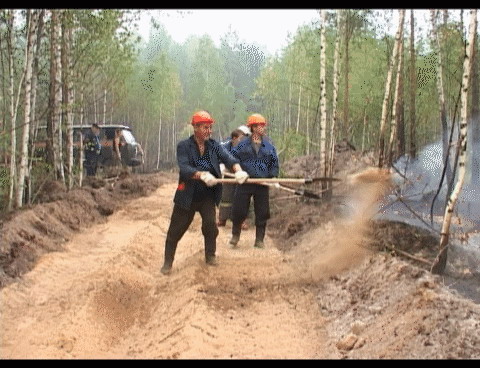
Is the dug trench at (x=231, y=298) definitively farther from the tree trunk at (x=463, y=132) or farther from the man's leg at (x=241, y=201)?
the tree trunk at (x=463, y=132)

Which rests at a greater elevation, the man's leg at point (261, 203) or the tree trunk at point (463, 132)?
the tree trunk at point (463, 132)

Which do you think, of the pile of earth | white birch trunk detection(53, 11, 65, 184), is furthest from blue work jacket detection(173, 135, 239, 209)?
white birch trunk detection(53, 11, 65, 184)

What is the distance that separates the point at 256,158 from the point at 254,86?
5704 centimetres

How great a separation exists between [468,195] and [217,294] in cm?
865

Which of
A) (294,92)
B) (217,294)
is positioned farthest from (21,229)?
(294,92)

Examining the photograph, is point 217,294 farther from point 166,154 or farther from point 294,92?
point 166,154

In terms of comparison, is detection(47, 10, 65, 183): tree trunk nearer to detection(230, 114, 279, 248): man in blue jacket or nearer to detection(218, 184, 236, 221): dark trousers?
detection(218, 184, 236, 221): dark trousers

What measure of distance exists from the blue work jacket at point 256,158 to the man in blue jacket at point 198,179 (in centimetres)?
105

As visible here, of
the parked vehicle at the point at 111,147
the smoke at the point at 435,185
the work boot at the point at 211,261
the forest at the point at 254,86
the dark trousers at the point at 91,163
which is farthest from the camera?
the parked vehicle at the point at 111,147

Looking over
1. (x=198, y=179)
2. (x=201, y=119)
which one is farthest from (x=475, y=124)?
(x=198, y=179)

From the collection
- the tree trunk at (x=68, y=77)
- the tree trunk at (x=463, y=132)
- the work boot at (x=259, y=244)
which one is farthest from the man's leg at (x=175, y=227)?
the tree trunk at (x=68, y=77)

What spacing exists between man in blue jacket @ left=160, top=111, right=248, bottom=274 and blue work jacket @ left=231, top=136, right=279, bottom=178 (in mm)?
1047

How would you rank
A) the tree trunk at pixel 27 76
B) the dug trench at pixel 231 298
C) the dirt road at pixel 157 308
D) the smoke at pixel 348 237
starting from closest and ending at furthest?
1. the dug trench at pixel 231 298
2. the dirt road at pixel 157 308
3. the smoke at pixel 348 237
4. the tree trunk at pixel 27 76

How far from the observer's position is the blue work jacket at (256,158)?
8.17m
